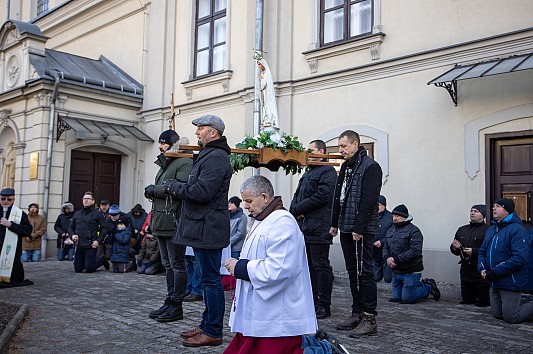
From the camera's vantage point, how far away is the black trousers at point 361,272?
17.4ft

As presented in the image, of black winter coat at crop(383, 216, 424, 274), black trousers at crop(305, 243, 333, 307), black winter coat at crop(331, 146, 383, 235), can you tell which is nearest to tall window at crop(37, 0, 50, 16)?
black winter coat at crop(383, 216, 424, 274)

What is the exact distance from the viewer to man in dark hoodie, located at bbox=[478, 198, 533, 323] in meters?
6.16

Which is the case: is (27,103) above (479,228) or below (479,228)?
above

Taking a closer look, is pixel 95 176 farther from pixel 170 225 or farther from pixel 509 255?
pixel 509 255

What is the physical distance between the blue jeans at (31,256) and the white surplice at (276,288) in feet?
34.0

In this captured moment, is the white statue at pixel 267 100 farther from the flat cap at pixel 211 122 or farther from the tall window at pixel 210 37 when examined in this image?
the tall window at pixel 210 37

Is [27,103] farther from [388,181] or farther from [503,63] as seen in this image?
[503,63]

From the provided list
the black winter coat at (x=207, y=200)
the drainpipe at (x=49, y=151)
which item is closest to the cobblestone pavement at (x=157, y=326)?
the black winter coat at (x=207, y=200)

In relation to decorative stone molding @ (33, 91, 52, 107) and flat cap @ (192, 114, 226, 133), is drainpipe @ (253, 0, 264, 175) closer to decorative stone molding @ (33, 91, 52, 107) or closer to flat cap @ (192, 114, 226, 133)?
decorative stone molding @ (33, 91, 52, 107)

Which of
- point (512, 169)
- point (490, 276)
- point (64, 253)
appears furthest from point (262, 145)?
point (64, 253)

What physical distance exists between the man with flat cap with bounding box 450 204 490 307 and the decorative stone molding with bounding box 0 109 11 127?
39.5ft

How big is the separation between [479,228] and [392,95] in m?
3.25

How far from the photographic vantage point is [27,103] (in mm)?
13875

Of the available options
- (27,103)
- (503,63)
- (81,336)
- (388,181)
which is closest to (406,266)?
(388,181)
